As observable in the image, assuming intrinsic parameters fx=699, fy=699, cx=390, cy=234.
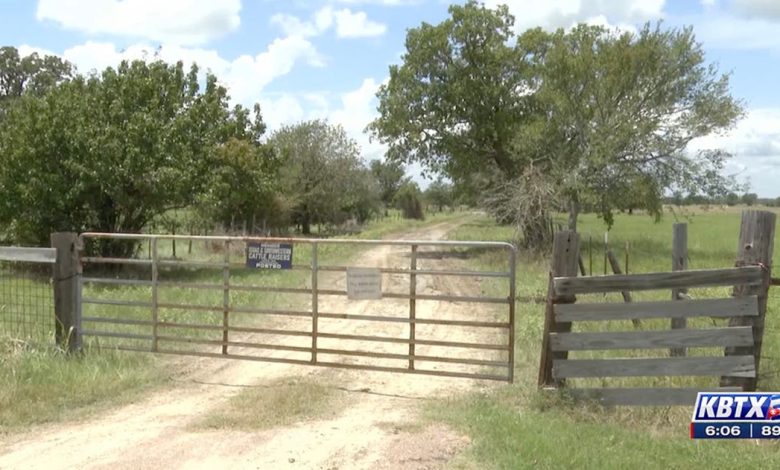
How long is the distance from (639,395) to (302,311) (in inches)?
206

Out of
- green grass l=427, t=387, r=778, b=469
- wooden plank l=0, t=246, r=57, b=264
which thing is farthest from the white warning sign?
wooden plank l=0, t=246, r=57, b=264

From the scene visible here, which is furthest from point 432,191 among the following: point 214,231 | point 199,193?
point 199,193

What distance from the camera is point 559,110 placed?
87.5 feet

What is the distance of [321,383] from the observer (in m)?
8.69

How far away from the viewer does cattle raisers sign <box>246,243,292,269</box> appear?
29.8ft

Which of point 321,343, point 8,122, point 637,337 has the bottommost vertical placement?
point 321,343

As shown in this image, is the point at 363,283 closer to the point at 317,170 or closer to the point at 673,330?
the point at 673,330

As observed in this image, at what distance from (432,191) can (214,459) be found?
107380 mm

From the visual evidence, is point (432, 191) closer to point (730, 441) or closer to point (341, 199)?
point (341, 199)

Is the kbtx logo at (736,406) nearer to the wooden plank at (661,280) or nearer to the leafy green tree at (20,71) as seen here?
the wooden plank at (661,280)

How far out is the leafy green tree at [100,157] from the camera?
19.0 m

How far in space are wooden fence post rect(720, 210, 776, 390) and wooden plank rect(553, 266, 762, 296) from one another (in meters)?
0.10

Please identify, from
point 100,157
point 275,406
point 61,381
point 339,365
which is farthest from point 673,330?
point 100,157

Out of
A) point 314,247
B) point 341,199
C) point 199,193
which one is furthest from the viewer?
point 341,199
